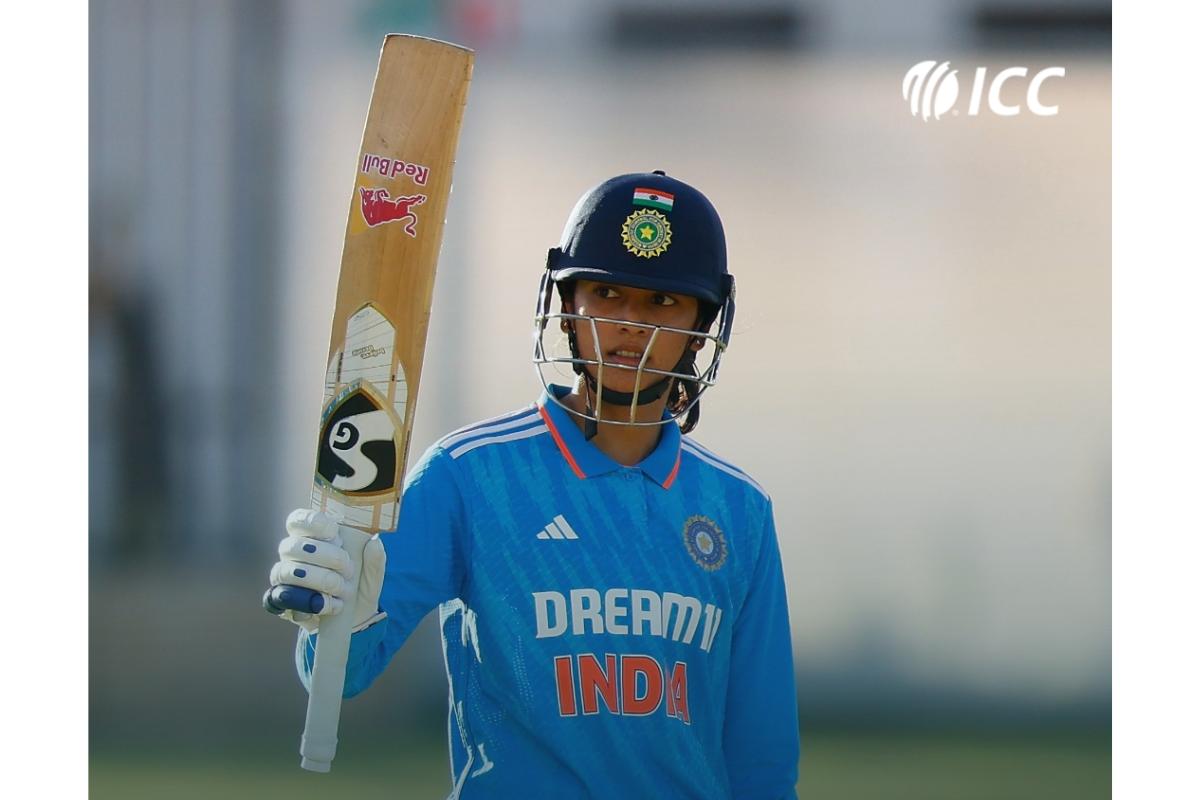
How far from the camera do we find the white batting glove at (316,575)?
146cm

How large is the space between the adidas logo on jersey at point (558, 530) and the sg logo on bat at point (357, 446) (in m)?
0.23

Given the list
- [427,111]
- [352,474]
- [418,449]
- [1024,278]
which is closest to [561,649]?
[352,474]

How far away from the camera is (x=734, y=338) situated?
122 inches

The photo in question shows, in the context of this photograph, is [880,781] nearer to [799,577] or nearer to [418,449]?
[799,577]

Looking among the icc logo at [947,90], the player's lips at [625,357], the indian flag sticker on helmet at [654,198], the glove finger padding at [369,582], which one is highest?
the icc logo at [947,90]

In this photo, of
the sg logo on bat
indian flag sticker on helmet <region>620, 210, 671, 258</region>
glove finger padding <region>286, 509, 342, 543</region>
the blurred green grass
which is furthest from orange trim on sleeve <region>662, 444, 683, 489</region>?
the blurred green grass

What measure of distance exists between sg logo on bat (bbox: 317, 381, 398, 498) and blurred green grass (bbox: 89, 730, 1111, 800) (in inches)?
63.7

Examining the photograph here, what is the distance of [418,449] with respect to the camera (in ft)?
10.00

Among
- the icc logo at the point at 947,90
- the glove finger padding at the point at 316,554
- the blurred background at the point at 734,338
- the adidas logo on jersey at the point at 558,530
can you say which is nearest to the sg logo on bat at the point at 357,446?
the glove finger padding at the point at 316,554

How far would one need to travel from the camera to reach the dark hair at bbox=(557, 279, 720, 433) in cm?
186

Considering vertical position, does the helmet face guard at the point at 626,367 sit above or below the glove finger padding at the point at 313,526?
above

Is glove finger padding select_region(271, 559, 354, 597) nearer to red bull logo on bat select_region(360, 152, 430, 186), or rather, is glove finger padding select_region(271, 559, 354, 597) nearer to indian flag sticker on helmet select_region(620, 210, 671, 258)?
red bull logo on bat select_region(360, 152, 430, 186)

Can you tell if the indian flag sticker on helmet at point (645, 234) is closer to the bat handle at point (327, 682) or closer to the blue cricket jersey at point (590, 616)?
the blue cricket jersey at point (590, 616)

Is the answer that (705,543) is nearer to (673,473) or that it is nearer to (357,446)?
(673,473)
